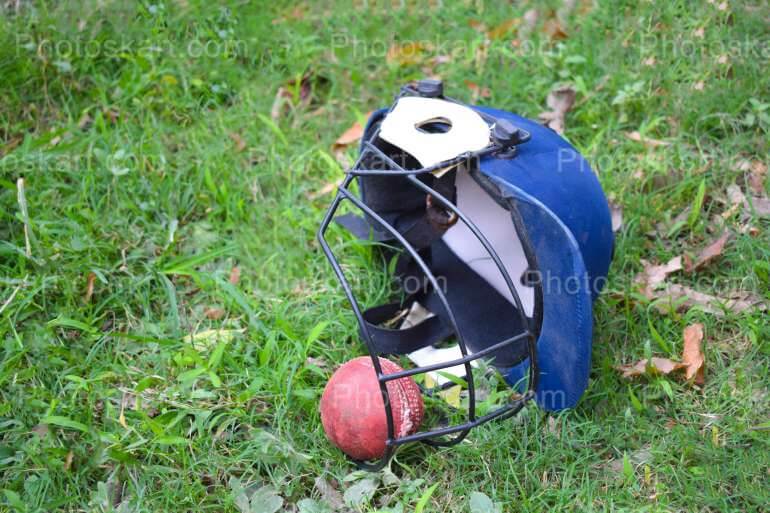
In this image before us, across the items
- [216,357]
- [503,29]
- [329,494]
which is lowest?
[329,494]

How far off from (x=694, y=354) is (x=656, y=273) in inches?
15.5

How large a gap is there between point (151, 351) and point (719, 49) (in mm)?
2582

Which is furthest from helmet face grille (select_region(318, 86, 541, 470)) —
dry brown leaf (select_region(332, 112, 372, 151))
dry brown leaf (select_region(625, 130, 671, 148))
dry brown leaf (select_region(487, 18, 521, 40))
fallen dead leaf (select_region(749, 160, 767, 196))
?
dry brown leaf (select_region(487, 18, 521, 40))

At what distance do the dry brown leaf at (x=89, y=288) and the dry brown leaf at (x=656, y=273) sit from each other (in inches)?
73.8

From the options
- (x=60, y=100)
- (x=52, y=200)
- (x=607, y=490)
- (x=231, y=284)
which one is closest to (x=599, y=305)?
(x=607, y=490)

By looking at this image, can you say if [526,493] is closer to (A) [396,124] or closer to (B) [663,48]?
(A) [396,124]

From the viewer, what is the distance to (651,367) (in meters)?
2.23

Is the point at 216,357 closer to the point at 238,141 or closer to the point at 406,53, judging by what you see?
the point at 238,141

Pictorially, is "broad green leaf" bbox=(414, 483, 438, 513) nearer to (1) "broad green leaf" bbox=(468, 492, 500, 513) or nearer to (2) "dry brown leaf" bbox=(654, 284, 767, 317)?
(1) "broad green leaf" bbox=(468, 492, 500, 513)

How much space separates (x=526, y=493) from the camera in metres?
2.01

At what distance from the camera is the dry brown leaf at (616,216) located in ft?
8.89

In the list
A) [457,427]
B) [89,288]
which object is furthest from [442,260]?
[89,288]

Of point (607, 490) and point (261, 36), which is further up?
point (261, 36)

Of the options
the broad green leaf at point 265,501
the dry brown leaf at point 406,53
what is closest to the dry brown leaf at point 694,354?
the broad green leaf at point 265,501
